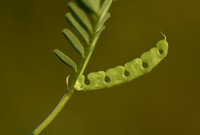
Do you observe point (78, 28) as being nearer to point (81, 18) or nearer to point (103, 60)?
point (81, 18)

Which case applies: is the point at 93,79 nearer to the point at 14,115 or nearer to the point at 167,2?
the point at 14,115

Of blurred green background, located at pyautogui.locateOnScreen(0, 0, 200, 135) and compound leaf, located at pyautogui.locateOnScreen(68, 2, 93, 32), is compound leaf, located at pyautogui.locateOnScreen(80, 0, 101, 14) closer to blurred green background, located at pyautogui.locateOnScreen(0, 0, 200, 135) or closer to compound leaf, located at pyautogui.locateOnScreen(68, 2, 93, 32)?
compound leaf, located at pyautogui.locateOnScreen(68, 2, 93, 32)

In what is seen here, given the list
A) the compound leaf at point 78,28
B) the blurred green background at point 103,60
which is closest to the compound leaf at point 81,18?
the compound leaf at point 78,28

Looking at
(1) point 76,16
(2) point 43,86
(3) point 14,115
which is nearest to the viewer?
(1) point 76,16

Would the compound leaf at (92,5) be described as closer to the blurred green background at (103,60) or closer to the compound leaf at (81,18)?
the compound leaf at (81,18)

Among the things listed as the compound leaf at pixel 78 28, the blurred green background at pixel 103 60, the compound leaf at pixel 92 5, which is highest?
the compound leaf at pixel 92 5

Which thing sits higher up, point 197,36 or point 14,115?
point 14,115

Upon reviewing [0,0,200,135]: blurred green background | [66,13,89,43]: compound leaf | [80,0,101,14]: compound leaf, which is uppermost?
[80,0,101,14]: compound leaf

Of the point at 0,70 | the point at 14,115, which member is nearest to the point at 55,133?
the point at 14,115

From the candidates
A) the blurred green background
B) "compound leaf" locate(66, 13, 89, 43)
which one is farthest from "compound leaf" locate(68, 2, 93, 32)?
the blurred green background
